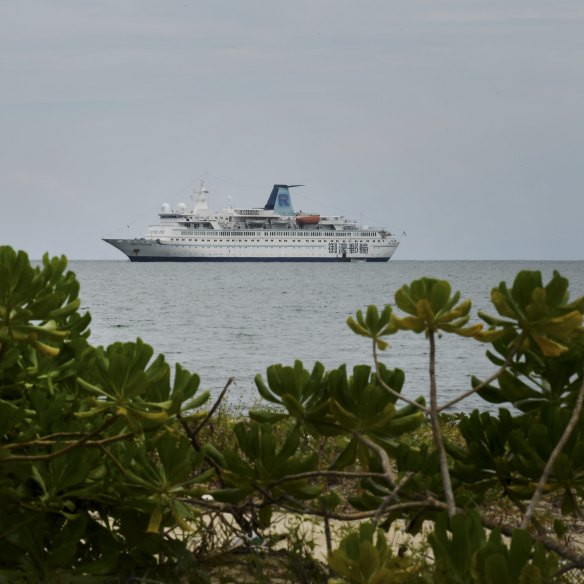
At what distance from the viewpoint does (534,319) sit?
4.64 ft

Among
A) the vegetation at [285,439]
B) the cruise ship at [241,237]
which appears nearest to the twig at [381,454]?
the vegetation at [285,439]

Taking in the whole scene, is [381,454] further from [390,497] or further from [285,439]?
[285,439]

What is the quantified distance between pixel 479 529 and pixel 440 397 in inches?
333

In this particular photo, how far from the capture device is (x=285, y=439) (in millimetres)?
1666

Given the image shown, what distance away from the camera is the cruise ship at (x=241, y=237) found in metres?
75.6

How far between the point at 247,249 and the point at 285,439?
74893 millimetres

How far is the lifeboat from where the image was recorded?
76812 millimetres

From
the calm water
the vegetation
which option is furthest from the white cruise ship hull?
the vegetation

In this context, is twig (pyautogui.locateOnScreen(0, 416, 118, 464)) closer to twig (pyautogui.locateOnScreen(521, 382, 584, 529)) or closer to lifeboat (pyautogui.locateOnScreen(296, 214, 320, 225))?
twig (pyautogui.locateOnScreen(521, 382, 584, 529))

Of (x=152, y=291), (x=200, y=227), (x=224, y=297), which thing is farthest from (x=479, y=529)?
(x=200, y=227)

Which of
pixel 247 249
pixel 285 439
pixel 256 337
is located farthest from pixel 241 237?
pixel 285 439

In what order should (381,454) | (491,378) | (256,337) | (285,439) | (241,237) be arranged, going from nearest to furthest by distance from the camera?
1. (491,378)
2. (381,454)
3. (285,439)
4. (256,337)
5. (241,237)

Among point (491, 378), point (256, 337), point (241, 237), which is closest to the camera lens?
point (491, 378)

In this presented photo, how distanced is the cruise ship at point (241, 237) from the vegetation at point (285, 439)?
7369 cm
